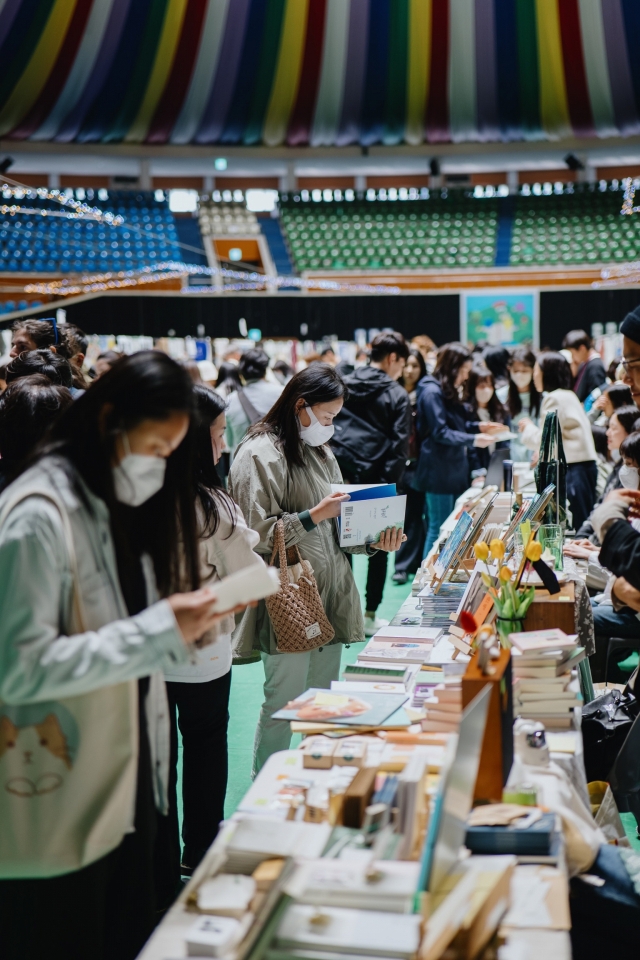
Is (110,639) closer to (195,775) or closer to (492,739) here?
(492,739)

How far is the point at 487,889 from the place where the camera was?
4.72ft

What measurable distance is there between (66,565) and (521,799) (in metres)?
0.97

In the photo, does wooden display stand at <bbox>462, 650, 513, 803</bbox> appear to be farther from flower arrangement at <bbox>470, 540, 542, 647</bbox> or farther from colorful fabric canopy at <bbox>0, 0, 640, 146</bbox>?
colorful fabric canopy at <bbox>0, 0, 640, 146</bbox>

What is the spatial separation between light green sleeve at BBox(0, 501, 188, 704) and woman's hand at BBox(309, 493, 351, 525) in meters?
1.52

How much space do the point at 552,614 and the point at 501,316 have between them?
1462cm

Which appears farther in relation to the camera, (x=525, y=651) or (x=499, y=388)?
(x=499, y=388)

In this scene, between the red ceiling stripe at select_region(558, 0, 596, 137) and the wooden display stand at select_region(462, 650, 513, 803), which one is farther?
the red ceiling stripe at select_region(558, 0, 596, 137)

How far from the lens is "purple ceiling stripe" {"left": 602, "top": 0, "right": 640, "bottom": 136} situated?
19219 mm

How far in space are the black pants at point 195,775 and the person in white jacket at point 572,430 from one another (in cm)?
353

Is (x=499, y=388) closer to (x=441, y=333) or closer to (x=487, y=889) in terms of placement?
(x=487, y=889)

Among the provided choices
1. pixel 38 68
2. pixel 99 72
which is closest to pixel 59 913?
pixel 38 68

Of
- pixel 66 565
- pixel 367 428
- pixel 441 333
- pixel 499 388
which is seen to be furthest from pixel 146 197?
pixel 66 565

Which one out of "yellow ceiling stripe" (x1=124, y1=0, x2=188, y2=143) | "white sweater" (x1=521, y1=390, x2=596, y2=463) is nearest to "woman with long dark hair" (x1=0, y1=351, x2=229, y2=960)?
"white sweater" (x1=521, y1=390, x2=596, y2=463)

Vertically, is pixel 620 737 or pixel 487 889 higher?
pixel 487 889
